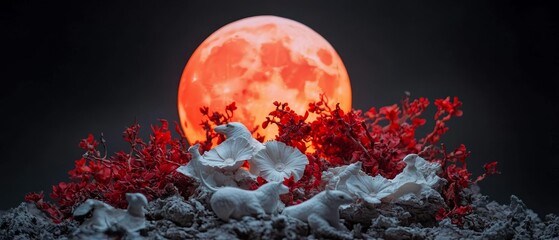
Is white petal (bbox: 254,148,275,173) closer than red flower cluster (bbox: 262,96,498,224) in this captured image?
Yes

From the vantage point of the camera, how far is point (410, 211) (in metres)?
2.22

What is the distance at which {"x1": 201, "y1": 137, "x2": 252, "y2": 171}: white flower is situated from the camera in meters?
2.16

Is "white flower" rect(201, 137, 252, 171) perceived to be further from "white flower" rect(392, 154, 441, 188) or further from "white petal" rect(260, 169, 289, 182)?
"white flower" rect(392, 154, 441, 188)

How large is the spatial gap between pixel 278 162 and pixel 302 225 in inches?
15.5

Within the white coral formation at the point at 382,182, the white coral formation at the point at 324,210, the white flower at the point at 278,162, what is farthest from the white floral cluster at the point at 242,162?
the white coral formation at the point at 324,210

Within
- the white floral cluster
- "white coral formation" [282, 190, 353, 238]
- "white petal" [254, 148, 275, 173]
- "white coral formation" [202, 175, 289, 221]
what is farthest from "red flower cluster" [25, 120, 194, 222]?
"white coral formation" [282, 190, 353, 238]

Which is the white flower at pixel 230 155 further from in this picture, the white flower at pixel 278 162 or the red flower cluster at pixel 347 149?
the red flower cluster at pixel 347 149

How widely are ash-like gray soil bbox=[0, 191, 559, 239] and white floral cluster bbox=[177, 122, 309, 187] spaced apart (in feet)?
0.29

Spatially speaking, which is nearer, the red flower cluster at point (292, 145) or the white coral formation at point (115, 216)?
the white coral formation at point (115, 216)

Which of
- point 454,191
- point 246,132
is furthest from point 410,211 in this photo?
point 246,132

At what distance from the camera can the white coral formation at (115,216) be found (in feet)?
6.14

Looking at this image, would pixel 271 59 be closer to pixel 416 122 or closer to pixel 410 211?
pixel 416 122

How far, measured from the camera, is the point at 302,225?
6.20 ft

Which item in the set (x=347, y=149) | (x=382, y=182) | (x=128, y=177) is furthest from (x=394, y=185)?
(x=128, y=177)
